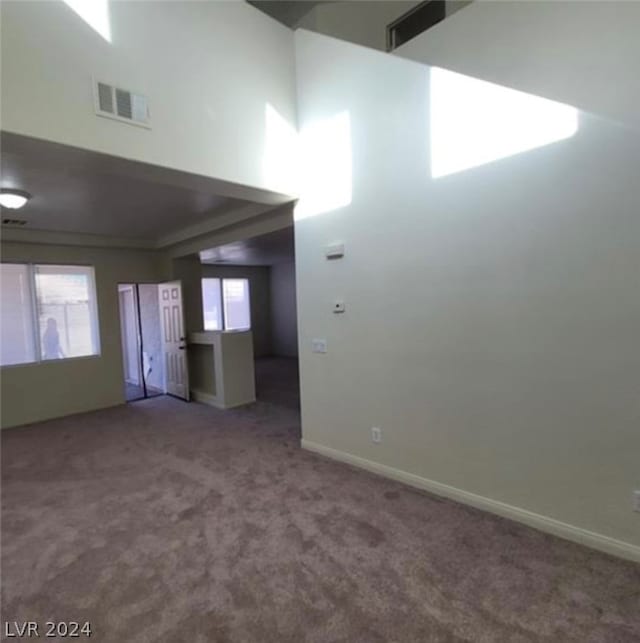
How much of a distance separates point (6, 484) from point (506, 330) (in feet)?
14.2

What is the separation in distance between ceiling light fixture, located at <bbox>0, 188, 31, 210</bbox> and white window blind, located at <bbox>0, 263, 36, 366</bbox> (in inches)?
89.0

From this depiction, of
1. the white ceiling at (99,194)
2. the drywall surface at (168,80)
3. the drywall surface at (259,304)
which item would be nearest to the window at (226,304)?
the drywall surface at (259,304)

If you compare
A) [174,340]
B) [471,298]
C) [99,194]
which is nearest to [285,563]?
[471,298]

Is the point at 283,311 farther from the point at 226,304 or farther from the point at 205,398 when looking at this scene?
the point at 205,398

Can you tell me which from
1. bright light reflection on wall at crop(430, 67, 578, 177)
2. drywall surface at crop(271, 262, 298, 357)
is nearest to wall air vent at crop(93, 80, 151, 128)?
bright light reflection on wall at crop(430, 67, 578, 177)

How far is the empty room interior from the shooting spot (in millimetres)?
1996

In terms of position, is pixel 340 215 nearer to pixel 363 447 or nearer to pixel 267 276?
pixel 363 447

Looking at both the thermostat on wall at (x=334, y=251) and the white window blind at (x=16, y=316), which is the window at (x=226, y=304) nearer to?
the white window blind at (x=16, y=316)

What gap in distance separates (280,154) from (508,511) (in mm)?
3297

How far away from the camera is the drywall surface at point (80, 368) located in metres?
5.23

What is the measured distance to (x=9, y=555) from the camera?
2398mm

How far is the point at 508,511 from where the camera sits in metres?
2.57

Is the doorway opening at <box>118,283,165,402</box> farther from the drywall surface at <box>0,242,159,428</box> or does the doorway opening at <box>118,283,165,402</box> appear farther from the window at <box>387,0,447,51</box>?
the window at <box>387,0,447,51</box>

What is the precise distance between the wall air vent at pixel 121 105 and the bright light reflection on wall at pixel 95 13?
308 millimetres
